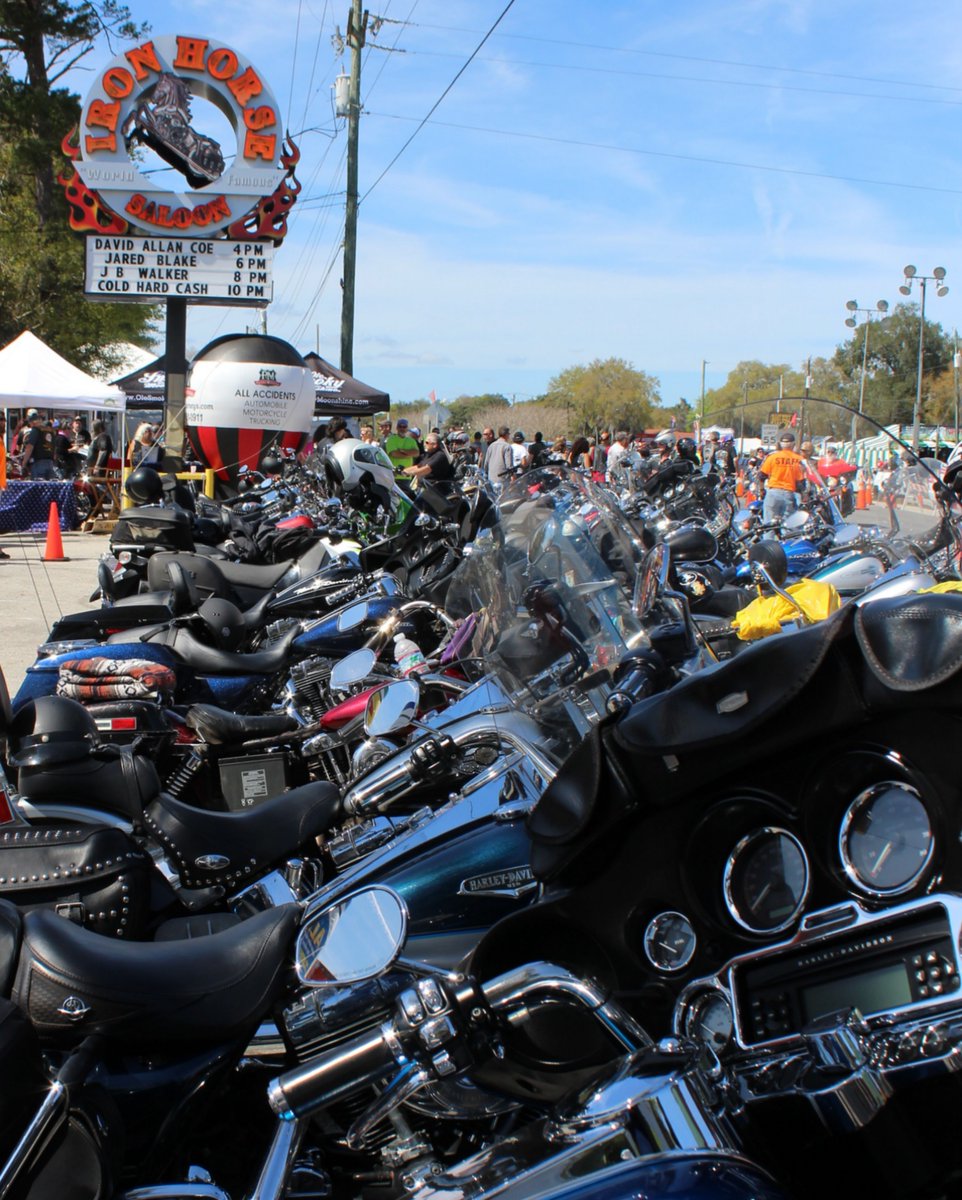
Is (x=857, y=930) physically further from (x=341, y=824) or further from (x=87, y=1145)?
(x=341, y=824)

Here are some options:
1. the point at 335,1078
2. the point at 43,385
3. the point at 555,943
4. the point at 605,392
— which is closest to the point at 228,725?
the point at 555,943

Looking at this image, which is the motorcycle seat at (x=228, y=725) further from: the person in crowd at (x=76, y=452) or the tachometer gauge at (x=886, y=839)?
the person in crowd at (x=76, y=452)

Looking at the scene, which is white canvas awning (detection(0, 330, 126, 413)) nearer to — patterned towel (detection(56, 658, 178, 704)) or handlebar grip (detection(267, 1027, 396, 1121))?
patterned towel (detection(56, 658, 178, 704))

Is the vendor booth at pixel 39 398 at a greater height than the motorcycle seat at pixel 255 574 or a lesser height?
greater

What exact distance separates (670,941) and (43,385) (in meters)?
19.8

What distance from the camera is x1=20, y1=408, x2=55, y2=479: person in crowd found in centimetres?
2089

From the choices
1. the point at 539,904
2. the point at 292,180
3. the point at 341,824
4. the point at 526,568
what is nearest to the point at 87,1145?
the point at 539,904

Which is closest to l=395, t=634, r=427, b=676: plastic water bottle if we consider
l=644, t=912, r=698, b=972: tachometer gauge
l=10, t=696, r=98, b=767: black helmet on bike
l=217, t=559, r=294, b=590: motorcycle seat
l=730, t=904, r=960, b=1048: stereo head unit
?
l=10, t=696, r=98, b=767: black helmet on bike

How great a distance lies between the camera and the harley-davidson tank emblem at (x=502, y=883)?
Answer: 2.50 meters

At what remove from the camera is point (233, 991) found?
199 cm

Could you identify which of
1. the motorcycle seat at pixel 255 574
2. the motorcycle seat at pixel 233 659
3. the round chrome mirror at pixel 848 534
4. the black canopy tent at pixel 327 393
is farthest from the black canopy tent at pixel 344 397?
the motorcycle seat at pixel 233 659

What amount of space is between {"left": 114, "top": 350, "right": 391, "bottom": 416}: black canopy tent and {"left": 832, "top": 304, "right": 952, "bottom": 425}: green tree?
1106 cm

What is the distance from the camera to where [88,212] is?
624 inches

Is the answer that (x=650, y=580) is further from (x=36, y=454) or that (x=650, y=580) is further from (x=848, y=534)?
(x=36, y=454)
